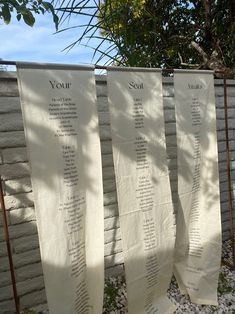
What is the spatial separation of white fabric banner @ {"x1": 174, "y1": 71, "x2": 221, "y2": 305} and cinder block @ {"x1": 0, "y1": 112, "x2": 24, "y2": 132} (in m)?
1.18

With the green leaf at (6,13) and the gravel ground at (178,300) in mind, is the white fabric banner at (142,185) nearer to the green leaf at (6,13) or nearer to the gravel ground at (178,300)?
the gravel ground at (178,300)

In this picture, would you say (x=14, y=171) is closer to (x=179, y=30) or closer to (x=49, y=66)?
(x=49, y=66)

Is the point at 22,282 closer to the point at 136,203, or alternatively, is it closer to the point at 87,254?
the point at 87,254

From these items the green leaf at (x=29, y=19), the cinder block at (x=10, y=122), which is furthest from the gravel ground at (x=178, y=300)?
the green leaf at (x=29, y=19)

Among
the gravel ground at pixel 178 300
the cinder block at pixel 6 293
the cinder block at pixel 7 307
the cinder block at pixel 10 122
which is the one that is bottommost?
the gravel ground at pixel 178 300

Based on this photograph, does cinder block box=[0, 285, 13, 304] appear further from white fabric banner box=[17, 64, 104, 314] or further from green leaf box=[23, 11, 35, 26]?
green leaf box=[23, 11, 35, 26]

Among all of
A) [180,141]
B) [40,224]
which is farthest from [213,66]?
[40,224]

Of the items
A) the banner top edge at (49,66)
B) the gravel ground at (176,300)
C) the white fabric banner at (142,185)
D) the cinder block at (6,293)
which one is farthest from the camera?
the gravel ground at (176,300)

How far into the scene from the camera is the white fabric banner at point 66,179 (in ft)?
6.66

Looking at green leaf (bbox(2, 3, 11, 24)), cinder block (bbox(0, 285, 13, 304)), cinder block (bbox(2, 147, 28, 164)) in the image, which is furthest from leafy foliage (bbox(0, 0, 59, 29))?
cinder block (bbox(0, 285, 13, 304))

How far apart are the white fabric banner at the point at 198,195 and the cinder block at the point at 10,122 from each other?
3.89ft

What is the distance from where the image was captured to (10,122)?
8.43 feet

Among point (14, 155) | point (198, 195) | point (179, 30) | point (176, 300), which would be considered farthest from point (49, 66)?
point (179, 30)

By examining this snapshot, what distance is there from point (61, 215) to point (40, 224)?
0.46ft
